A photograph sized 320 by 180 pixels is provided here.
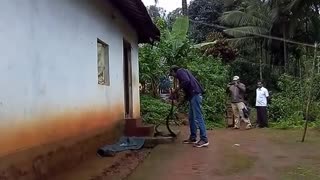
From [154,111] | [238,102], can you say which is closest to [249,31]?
[154,111]

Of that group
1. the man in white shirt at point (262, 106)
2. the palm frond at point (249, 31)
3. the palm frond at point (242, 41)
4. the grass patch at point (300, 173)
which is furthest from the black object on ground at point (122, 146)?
the palm frond at point (242, 41)

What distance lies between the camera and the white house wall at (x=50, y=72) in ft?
16.9

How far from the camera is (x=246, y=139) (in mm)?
11977

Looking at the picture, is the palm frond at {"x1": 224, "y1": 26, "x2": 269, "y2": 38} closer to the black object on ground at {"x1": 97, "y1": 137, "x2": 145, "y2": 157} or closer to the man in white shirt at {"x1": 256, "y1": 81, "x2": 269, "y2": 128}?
the man in white shirt at {"x1": 256, "y1": 81, "x2": 269, "y2": 128}

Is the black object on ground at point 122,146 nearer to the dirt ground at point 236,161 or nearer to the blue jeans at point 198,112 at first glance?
the dirt ground at point 236,161

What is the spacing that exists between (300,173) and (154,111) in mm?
10300

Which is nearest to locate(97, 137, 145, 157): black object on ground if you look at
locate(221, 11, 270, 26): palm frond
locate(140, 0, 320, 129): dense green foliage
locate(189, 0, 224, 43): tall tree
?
locate(140, 0, 320, 129): dense green foliage

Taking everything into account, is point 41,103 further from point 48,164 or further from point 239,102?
point 239,102

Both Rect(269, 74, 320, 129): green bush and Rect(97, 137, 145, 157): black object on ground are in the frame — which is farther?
Rect(269, 74, 320, 129): green bush

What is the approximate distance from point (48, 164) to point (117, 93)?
509cm

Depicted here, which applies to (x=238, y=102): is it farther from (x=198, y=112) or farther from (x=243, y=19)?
(x=243, y=19)

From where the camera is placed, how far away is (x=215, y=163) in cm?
798

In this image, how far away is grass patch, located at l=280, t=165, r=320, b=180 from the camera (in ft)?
22.0

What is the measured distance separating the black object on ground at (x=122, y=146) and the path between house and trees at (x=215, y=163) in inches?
9.3
